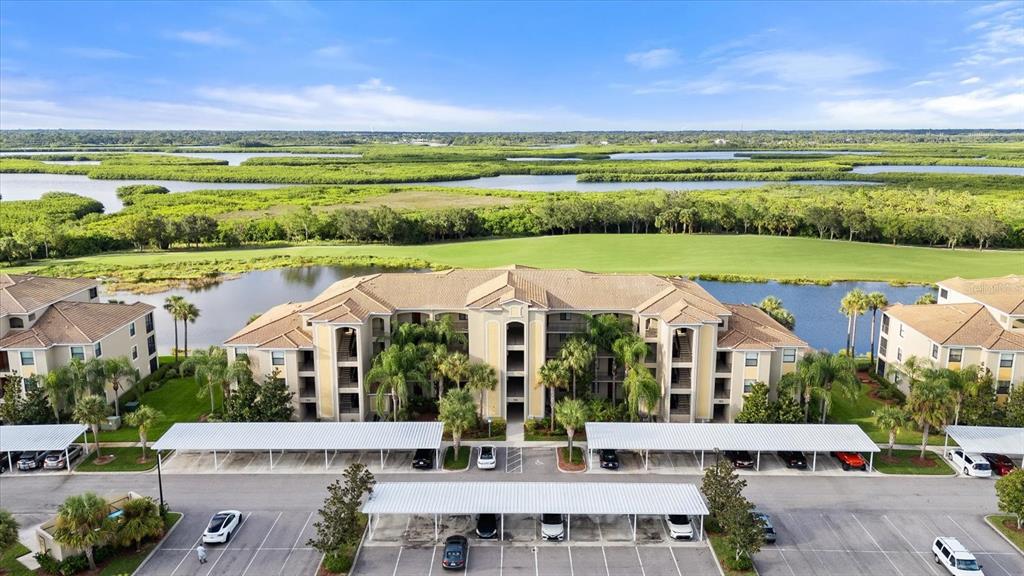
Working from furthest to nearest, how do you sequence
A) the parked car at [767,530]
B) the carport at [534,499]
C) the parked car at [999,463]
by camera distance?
the parked car at [999,463]
the carport at [534,499]
the parked car at [767,530]

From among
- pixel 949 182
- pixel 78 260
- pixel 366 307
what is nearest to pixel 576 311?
pixel 366 307

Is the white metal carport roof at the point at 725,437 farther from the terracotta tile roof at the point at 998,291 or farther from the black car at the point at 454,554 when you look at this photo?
the terracotta tile roof at the point at 998,291

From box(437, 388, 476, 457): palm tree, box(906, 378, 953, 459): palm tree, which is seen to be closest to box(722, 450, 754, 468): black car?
box(906, 378, 953, 459): palm tree

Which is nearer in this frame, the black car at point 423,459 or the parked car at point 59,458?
the black car at point 423,459

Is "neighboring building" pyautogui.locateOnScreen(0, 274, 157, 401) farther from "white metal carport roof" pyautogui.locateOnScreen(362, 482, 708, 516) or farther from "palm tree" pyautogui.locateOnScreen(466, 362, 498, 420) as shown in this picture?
"white metal carport roof" pyautogui.locateOnScreen(362, 482, 708, 516)

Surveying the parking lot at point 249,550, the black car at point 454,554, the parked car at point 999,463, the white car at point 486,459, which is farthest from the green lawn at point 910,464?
the parking lot at point 249,550

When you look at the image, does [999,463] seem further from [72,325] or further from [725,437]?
[72,325]

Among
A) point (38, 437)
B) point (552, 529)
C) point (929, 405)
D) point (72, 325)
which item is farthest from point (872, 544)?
point (72, 325)
